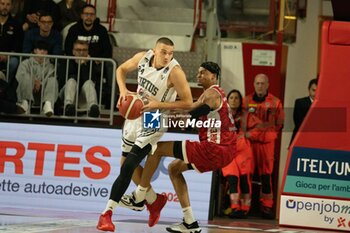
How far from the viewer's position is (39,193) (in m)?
11.9

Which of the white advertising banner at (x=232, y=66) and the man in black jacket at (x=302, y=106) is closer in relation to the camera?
the man in black jacket at (x=302, y=106)

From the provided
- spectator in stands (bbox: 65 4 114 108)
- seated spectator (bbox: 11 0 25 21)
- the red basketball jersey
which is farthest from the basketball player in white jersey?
seated spectator (bbox: 11 0 25 21)

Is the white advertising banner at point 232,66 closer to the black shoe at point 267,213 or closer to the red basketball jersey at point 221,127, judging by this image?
the black shoe at point 267,213

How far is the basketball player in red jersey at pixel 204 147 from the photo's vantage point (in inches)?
349

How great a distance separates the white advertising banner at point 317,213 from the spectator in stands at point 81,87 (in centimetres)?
336

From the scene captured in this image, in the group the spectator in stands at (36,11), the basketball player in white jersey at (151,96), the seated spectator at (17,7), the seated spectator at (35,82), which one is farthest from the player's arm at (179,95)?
the seated spectator at (17,7)

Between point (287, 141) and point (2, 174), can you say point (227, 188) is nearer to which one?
point (287, 141)

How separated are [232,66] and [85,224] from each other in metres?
5.57

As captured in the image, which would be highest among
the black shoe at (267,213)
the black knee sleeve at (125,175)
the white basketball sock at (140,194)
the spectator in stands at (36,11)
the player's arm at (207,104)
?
the spectator in stands at (36,11)

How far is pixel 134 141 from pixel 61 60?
3864 millimetres

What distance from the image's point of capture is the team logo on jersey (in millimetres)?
8758

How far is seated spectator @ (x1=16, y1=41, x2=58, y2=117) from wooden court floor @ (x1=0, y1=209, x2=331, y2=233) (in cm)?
197

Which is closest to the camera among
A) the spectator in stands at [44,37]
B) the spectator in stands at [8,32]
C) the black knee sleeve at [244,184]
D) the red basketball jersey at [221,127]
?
the red basketball jersey at [221,127]

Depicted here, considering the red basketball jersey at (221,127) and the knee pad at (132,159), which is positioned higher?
the red basketball jersey at (221,127)
